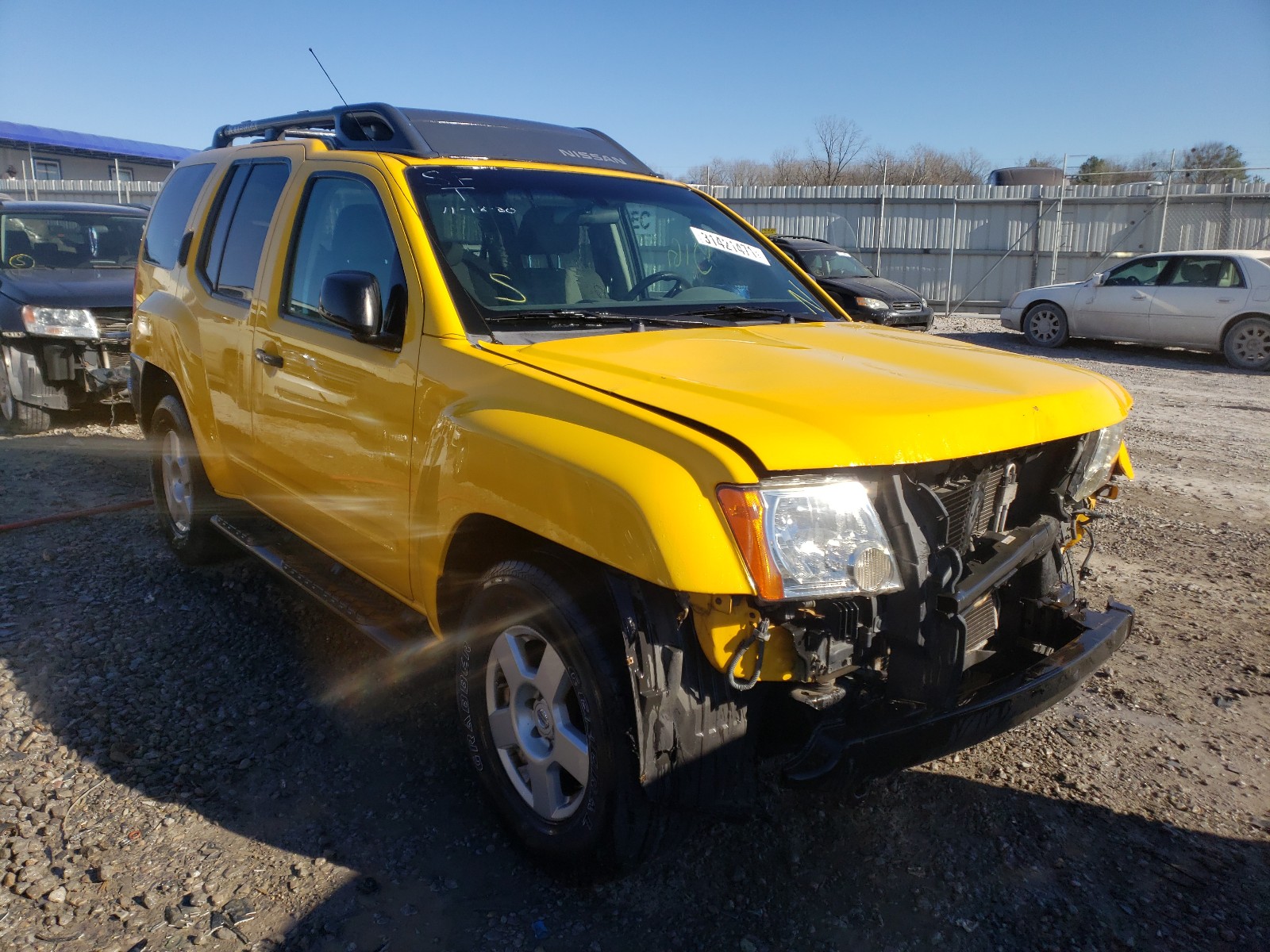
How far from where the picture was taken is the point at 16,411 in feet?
27.2

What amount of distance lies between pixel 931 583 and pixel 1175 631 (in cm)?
271

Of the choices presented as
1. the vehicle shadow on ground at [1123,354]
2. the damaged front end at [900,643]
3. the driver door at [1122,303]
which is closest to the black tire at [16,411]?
the damaged front end at [900,643]

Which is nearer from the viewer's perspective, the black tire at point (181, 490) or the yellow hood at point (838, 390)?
the yellow hood at point (838, 390)

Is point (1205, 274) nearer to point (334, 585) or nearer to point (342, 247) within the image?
point (342, 247)

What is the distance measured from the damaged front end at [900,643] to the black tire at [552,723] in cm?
32

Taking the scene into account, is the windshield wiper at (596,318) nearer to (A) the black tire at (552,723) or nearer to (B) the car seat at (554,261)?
(B) the car seat at (554,261)

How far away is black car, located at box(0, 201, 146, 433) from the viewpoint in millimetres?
7977

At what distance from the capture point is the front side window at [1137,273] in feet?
45.1

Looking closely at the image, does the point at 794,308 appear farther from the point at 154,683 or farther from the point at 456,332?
the point at 154,683

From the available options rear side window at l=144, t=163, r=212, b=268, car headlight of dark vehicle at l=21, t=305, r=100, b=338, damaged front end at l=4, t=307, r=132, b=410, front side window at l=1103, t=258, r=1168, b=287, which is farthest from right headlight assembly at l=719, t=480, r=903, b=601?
front side window at l=1103, t=258, r=1168, b=287

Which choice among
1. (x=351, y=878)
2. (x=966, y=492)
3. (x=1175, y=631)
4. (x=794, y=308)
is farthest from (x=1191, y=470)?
(x=351, y=878)

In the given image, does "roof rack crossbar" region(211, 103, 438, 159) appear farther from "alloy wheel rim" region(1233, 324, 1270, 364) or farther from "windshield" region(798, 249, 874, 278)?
"alloy wheel rim" region(1233, 324, 1270, 364)

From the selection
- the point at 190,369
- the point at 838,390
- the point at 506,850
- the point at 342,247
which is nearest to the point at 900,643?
the point at 838,390

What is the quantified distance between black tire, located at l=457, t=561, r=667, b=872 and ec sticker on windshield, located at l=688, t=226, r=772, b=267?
1.84m
